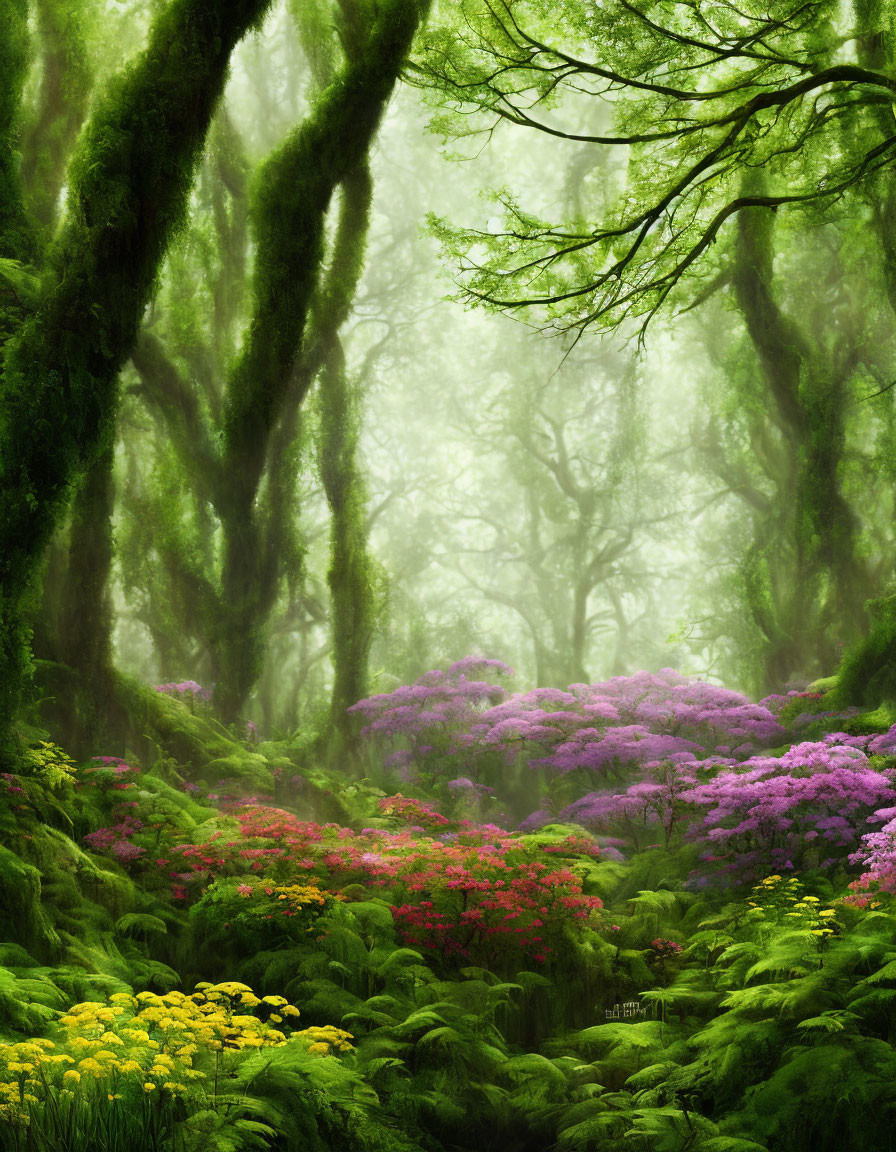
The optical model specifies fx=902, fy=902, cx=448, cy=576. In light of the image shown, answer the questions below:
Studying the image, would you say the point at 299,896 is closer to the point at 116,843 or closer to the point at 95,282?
the point at 116,843

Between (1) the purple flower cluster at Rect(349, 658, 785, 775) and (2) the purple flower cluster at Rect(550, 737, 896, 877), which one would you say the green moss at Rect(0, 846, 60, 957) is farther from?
(1) the purple flower cluster at Rect(349, 658, 785, 775)

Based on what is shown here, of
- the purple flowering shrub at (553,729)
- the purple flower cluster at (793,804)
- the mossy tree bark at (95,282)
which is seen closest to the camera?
the purple flower cluster at (793,804)

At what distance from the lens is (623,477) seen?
17281mm

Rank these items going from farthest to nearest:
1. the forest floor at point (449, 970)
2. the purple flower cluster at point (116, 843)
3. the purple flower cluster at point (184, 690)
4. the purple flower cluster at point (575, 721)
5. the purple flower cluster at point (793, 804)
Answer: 1. the purple flower cluster at point (184, 690)
2. the purple flower cluster at point (575, 721)
3. the purple flower cluster at point (793, 804)
4. the purple flower cluster at point (116, 843)
5. the forest floor at point (449, 970)

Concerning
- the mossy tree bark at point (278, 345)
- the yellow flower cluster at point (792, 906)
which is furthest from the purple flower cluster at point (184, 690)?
the yellow flower cluster at point (792, 906)

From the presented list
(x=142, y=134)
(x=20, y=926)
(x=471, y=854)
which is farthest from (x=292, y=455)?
(x=20, y=926)

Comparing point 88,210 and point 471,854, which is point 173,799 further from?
point 88,210

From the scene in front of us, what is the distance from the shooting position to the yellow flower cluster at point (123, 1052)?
278 cm

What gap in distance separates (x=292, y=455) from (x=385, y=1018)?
7379 millimetres

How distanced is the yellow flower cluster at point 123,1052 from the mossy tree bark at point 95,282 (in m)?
2.92

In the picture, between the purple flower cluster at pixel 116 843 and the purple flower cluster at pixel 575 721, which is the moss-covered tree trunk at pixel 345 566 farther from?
the purple flower cluster at pixel 116 843

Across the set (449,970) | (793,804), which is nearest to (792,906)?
(793,804)

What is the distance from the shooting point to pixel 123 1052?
3.02 meters

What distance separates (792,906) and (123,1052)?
148 inches
